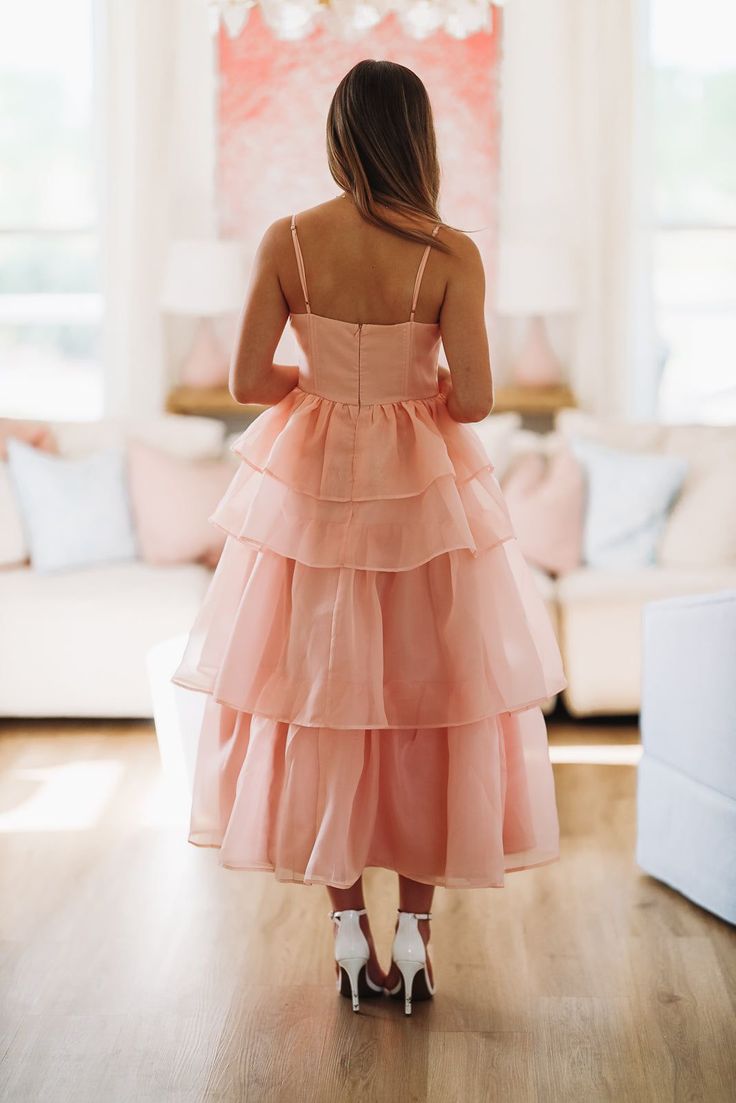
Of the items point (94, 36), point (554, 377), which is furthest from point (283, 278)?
point (94, 36)

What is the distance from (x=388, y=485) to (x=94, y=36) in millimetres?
3646

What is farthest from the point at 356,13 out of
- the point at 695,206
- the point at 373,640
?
the point at 695,206

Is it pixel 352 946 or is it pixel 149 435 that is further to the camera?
pixel 149 435

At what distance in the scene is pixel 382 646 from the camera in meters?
2.11

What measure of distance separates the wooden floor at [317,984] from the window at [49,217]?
2606 mm

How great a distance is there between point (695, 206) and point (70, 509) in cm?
280

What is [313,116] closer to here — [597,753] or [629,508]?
[629,508]

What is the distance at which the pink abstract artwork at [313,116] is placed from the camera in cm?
500

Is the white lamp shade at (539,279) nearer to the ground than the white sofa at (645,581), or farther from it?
farther from it

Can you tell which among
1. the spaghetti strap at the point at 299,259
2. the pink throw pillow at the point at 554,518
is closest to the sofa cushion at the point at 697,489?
the pink throw pillow at the point at 554,518

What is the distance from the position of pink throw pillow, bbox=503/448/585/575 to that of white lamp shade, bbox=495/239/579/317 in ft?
2.80

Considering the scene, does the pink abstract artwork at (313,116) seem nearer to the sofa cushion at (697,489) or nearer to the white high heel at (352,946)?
the sofa cushion at (697,489)

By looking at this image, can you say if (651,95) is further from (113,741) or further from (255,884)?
(255,884)

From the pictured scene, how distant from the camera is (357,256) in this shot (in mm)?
2059
